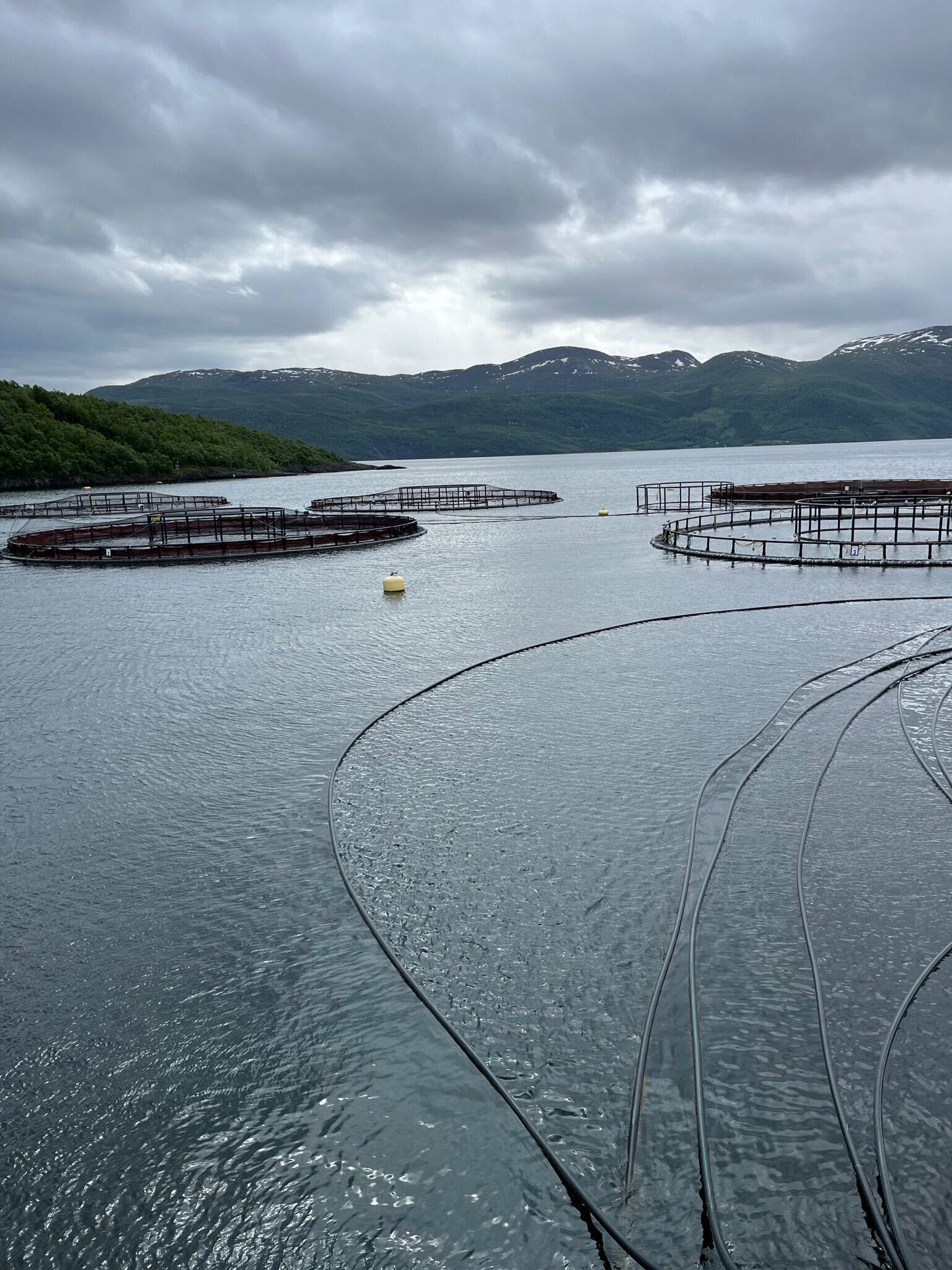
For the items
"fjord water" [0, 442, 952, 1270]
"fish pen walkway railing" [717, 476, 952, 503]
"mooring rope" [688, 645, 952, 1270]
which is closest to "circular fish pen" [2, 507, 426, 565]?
"fjord water" [0, 442, 952, 1270]

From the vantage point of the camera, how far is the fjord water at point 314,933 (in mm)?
5793

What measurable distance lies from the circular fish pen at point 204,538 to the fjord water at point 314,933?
2110 cm

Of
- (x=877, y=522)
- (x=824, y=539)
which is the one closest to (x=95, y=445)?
(x=877, y=522)

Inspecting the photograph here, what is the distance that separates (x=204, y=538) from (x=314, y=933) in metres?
49.1

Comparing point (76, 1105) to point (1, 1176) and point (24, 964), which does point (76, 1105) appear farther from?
point (24, 964)

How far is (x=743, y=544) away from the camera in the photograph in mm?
43531

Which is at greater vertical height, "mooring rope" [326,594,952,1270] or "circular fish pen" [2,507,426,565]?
"circular fish pen" [2,507,426,565]

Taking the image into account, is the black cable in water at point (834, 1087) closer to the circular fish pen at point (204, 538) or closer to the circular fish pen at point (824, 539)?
the circular fish pen at point (824, 539)

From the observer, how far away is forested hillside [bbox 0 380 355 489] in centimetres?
14962

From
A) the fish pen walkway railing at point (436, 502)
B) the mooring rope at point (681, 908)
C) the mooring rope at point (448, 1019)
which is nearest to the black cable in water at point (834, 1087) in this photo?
the mooring rope at point (681, 908)

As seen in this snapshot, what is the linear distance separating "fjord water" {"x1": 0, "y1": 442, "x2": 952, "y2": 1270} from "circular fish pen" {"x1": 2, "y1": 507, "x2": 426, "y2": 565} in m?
21.1

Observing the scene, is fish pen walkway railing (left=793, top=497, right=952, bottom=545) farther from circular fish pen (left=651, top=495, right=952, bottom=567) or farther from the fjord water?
the fjord water

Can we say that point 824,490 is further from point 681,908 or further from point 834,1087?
point 834,1087

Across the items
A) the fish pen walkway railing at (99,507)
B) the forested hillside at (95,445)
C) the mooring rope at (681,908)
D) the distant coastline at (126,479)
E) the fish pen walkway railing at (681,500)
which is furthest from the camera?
the forested hillside at (95,445)
